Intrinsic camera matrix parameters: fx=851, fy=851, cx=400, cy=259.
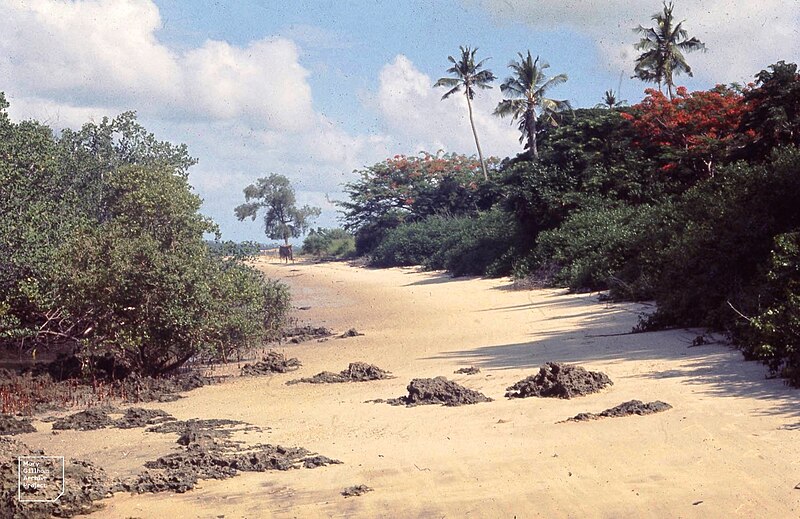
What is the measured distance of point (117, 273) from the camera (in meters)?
12.7

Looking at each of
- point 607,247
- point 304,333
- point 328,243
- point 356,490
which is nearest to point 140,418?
point 356,490

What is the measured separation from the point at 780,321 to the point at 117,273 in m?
9.02

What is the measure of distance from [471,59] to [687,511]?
43.2m

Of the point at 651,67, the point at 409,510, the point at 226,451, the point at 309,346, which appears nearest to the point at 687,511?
the point at 409,510

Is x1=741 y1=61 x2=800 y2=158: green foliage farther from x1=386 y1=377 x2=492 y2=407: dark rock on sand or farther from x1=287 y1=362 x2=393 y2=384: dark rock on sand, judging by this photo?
x1=386 y1=377 x2=492 y2=407: dark rock on sand

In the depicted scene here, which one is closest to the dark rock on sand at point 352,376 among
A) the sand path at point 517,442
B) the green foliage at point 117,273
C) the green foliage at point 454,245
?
the sand path at point 517,442

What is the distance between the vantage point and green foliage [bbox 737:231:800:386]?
27.0ft

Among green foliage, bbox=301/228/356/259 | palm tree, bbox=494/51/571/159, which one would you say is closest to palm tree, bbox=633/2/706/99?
palm tree, bbox=494/51/571/159

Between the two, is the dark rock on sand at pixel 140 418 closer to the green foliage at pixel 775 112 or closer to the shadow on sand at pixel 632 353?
the shadow on sand at pixel 632 353

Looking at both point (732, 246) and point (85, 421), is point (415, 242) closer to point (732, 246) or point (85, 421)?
point (732, 246)

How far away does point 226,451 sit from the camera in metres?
8.02

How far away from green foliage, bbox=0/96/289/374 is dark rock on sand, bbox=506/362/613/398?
18.6ft

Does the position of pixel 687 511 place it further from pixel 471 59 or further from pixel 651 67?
pixel 471 59

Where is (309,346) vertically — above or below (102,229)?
below
